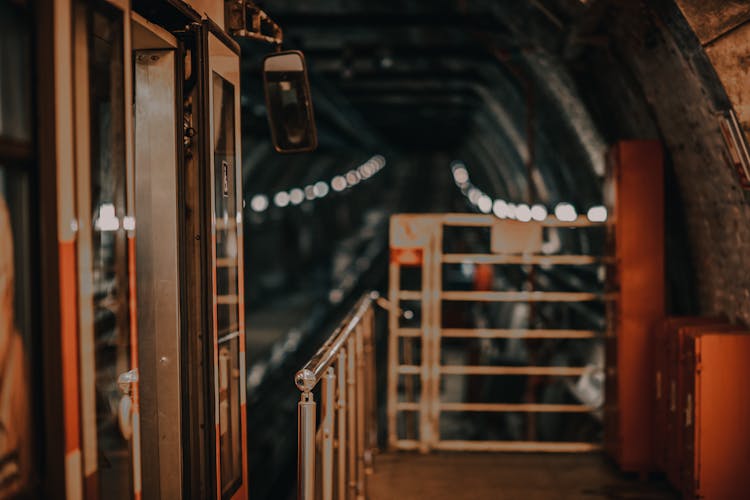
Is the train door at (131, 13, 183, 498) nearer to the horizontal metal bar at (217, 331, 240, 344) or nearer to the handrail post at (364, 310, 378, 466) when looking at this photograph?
the horizontal metal bar at (217, 331, 240, 344)

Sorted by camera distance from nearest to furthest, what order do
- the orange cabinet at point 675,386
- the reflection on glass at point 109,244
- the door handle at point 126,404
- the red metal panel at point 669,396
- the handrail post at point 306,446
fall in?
the reflection on glass at point 109,244
the door handle at point 126,404
the handrail post at point 306,446
the orange cabinet at point 675,386
the red metal panel at point 669,396

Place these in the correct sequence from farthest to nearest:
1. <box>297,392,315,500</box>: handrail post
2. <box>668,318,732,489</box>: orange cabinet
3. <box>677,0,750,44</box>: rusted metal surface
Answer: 1. <box>668,318,732,489</box>: orange cabinet
2. <box>677,0,750,44</box>: rusted metal surface
3. <box>297,392,315,500</box>: handrail post

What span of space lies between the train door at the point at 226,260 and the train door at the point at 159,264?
0.51ft

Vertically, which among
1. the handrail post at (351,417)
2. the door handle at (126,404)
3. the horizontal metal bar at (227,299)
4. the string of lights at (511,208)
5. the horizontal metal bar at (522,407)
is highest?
the string of lights at (511,208)

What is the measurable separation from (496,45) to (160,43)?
558 cm

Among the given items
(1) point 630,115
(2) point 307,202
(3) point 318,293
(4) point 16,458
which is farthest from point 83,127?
(2) point 307,202

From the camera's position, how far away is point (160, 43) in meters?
3.15

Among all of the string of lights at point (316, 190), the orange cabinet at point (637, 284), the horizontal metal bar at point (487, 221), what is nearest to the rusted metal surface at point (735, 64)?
the orange cabinet at point (637, 284)

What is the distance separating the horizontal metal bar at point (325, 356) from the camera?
9.03 feet

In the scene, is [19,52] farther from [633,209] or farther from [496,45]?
[496,45]

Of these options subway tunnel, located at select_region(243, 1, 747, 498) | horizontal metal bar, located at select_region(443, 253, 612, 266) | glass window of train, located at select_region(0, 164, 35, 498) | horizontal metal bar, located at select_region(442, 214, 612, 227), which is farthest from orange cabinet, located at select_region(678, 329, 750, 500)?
glass window of train, located at select_region(0, 164, 35, 498)

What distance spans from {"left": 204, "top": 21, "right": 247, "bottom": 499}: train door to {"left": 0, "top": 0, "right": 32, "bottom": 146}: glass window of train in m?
1.23

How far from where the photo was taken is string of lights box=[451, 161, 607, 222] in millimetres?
8539

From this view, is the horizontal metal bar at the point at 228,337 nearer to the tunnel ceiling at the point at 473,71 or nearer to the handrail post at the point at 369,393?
the handrail post at the point at 369,393
